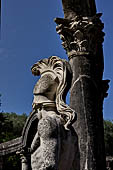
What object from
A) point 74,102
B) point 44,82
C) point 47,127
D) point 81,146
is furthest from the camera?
point 74,102

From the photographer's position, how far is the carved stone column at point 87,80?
6.67 m

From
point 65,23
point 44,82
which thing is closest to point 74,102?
point 65,23

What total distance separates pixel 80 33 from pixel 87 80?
1080 millimetres

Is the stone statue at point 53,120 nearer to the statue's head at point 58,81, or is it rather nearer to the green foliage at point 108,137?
the statue's head at point 58,81

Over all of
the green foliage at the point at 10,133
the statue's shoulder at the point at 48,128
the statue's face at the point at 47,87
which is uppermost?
the green foliage at the point at 10,133

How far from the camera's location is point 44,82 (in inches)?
146

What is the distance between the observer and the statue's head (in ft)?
11.9

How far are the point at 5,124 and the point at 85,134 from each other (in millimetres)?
22740

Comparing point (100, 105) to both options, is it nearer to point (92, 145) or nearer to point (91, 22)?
point (92, 145)

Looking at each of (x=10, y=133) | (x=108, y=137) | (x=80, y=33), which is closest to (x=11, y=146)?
(x=80, y=33)

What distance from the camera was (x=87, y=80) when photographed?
7.34 metres

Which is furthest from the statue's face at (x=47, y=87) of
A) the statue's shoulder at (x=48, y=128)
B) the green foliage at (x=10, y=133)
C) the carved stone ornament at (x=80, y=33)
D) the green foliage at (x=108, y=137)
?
the green foliage at (x=108, y=137)

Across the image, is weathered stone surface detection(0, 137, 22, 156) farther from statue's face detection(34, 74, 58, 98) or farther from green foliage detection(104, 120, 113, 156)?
green foliage detection(104, 120, 113, 156)

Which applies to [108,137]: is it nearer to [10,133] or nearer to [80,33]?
[10,133]
